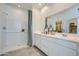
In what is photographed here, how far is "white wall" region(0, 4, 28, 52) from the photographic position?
14.7ft

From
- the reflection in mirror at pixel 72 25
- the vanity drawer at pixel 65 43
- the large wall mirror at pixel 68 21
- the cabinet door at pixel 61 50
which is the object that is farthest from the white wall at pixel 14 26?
the reflection in mirror at pixel 72 25

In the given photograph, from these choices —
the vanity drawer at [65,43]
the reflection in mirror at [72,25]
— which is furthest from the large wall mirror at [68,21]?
the vanity drawer at [65,43]

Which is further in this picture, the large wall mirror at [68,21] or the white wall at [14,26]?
the white wall at [14,26]

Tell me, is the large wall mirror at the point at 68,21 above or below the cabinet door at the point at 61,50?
above

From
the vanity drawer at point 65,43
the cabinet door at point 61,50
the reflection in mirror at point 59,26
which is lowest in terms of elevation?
the cabinet door at point 61,50

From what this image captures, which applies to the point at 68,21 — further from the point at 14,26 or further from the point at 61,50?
the point at 14,26

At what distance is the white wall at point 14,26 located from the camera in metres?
4.47

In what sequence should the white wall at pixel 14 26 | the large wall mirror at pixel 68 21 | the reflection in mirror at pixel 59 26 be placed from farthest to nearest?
the white wall at pixel 14 26 → the reflection in mirror at pixel 59 26 → the large wall mirror at pixel 68 21

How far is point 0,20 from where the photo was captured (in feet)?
12.6

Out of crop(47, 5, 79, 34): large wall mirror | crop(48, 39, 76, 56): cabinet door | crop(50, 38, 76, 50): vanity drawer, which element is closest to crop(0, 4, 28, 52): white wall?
crop(47, 5, 79, 34): large wall mirror

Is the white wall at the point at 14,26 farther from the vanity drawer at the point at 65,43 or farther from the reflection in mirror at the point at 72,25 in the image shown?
the reflection in mirror at the point at 72,25

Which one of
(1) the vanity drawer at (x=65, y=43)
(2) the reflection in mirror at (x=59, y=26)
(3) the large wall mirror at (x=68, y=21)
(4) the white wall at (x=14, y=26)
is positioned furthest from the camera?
(4) the white wall at (x=14, y=26)

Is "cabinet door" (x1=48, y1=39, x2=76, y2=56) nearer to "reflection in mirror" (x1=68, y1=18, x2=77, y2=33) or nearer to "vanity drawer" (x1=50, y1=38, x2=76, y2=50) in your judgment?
"vanity drawer" (x1=50, y1=38, x2=76, y2=50)

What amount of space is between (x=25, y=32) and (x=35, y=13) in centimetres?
123
